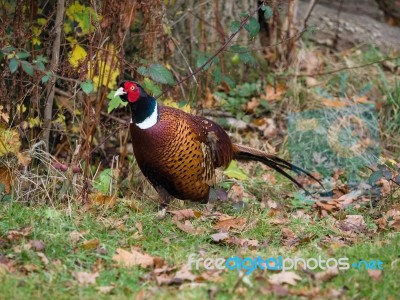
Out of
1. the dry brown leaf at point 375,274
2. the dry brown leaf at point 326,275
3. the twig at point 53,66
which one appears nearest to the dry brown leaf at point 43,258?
the dry brown leaf at point 326,275

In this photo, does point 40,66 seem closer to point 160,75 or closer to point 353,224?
point 160,75

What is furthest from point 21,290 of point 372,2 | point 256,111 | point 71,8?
point 372,2

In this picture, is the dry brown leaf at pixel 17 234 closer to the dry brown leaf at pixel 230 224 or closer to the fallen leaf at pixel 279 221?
the dry brown leaf at pixel 230 224

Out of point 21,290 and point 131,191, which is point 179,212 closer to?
point 131,191

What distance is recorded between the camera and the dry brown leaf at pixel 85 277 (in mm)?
3977

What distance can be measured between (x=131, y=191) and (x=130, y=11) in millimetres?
1405

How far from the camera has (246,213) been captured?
5.57 m

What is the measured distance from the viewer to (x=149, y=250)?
15.0ft

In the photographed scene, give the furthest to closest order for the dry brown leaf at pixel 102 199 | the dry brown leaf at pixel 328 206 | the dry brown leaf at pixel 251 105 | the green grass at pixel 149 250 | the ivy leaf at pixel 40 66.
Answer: the dry brown leaf at pixel 251 105 → the dry brown leaf at pixel 328 206 → the dry brown leaf at pixel 102 199 → the ivy leaf at pixel 40 66 → the green grass at pixel 149 250

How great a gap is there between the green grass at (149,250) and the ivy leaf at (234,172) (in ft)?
2.45

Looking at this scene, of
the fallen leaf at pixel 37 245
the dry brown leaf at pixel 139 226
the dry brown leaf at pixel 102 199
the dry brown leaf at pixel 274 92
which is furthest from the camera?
the dry brown leaf at pixel 274 92

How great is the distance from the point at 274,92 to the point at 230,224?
299 centimetres

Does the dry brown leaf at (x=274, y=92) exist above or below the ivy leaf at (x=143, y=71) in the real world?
below

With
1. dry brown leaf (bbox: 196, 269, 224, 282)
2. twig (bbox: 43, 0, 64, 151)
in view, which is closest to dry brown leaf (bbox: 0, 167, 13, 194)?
twig (bbox: 43, 0, 64, 151)
